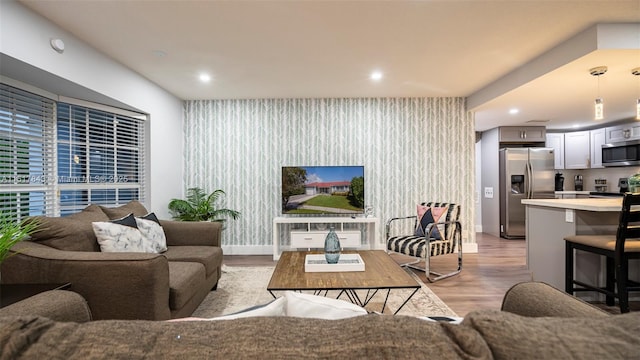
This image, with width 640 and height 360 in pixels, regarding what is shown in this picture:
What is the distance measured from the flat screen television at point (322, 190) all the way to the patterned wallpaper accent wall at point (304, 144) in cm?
25

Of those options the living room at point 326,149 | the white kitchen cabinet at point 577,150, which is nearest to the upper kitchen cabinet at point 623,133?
the white kitchen cabinet at point 577,150

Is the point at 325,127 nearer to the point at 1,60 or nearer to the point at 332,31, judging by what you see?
Answer: the point at 332,31

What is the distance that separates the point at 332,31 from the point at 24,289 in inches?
107

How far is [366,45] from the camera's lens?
3021 mm

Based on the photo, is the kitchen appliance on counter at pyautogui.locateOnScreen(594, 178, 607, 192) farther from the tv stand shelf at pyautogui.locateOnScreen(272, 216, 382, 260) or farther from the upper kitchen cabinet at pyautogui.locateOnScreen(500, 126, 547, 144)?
the tv stand shelf at pyautogui.locateOnScreen(272, 216, 382, 260)

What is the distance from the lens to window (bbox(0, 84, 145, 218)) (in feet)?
8.67

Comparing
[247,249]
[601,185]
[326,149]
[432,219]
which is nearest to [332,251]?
[432,219]

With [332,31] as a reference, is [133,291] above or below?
below

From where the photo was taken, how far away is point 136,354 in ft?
1.80

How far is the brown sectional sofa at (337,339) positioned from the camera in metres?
0.53

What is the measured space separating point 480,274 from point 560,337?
376cm

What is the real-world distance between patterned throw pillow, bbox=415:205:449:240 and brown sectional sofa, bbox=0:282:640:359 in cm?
345

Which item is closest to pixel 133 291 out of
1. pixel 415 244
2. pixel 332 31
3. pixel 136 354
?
pixel 136 354

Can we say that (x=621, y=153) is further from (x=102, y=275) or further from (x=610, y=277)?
(x=102, y=275)
